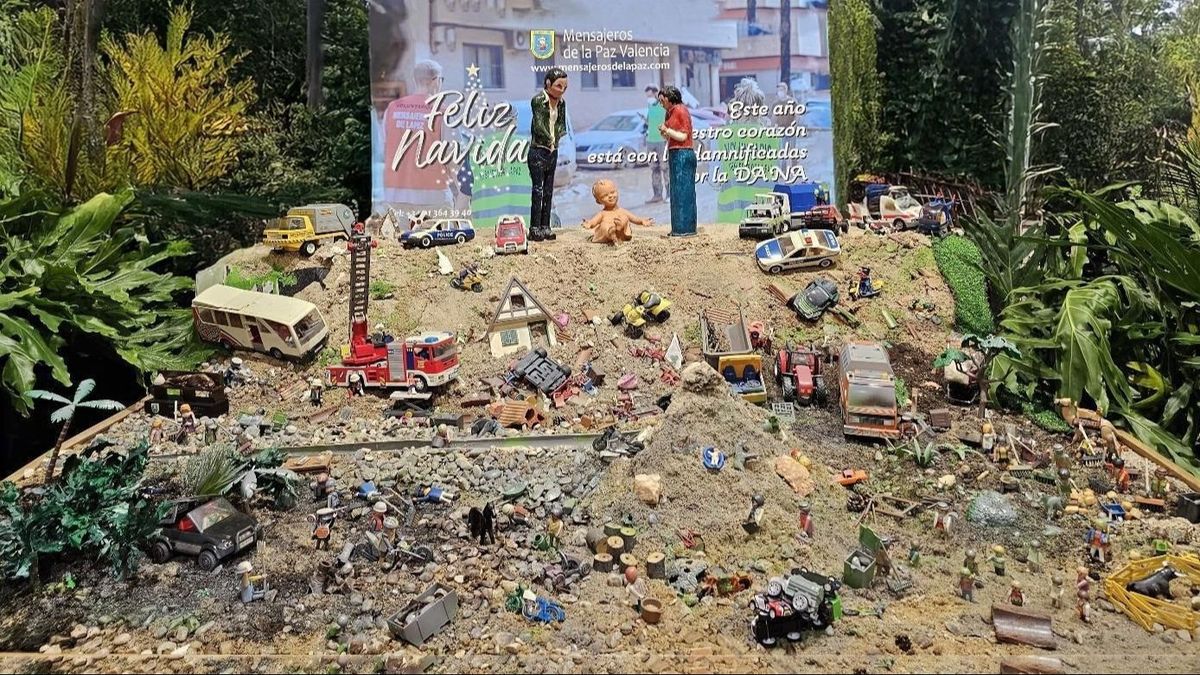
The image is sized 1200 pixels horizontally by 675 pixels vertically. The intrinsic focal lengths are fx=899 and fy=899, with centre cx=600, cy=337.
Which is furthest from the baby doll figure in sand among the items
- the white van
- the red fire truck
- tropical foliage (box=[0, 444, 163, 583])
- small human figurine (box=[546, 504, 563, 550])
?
tropical foliage (box=[0, 444, 163, 583])

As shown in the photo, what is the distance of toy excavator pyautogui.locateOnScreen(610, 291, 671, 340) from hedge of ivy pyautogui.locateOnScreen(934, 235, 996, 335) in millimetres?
2795


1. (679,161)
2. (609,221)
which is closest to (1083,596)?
(609,221)

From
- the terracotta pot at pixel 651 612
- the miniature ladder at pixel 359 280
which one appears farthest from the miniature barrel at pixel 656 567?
the miniature ladder at pixel 359 280

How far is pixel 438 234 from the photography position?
9.34 meters

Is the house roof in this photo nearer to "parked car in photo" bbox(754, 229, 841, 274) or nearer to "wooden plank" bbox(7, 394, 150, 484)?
"parked car in photo" bbox(754, 229, 841, 274)

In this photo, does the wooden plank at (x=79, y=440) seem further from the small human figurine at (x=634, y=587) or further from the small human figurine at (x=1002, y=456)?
the small human figurine at (x=1002, y=456)

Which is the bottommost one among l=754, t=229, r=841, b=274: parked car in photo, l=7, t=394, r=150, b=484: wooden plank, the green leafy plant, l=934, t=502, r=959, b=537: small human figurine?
l=934, t=502, r=959, b=537: small human figurine

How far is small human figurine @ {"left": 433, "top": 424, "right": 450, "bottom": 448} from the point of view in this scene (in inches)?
261

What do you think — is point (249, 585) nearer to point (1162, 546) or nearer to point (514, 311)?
point (514, 311)

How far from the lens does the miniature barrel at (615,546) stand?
5.23m

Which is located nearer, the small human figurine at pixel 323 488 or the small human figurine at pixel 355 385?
the small human figurine at pixel 323 488

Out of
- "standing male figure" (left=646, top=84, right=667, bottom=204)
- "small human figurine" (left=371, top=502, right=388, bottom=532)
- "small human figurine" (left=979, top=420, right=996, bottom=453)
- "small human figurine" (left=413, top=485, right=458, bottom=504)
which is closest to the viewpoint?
"small human figurine" (left=371, top=502, right=388, bottom=532)

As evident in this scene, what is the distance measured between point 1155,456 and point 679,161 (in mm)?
5140

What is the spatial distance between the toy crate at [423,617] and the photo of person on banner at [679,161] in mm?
5773
